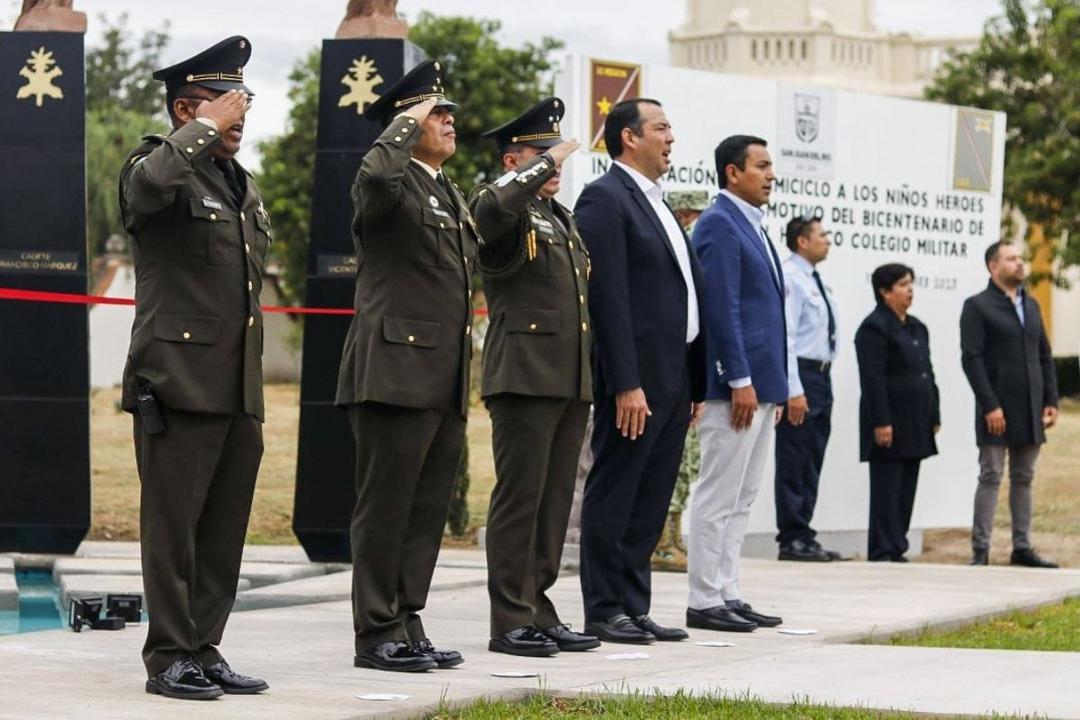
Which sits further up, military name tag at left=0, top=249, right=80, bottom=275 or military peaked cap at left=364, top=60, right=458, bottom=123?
military peaked cap at left=364, top=60, right=458, bottom=123

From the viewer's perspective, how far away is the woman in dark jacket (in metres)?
12.4

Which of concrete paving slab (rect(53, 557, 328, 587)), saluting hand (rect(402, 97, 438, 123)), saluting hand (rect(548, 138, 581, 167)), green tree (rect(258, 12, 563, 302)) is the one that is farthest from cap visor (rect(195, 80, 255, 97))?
green tree (rect(258, 12, 563, 302))

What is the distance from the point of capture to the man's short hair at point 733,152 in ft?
28.1

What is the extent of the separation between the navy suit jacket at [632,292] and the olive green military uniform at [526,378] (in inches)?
9.1

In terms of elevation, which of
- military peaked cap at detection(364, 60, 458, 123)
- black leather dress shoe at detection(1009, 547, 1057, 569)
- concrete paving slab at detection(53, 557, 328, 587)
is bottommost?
black leather dress shoe at detection(1009, 547, 1057, 569)

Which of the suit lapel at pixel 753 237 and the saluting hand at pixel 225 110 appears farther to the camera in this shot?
the suit lapel at pixel 753 237

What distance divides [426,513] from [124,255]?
39.5 m

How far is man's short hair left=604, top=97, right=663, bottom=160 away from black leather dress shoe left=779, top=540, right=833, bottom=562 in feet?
15.2

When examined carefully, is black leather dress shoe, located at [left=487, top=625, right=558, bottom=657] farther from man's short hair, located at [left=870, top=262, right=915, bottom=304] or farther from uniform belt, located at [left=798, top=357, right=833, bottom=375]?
man's short hair, located at [left=870, top=262, right=915, bottom=304]

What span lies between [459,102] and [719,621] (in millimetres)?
33302

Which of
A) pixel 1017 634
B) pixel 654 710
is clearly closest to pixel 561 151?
pixel 654 710

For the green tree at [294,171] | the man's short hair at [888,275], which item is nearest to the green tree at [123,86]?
the green tree at [294,171]

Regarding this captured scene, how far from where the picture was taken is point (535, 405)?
734 cm

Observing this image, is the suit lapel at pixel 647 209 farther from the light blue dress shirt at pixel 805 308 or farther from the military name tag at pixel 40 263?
the military name tag at pixel 40 263
